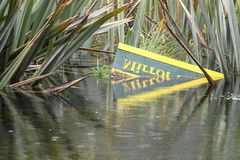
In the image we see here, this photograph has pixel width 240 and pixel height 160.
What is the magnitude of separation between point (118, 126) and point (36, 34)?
224cm

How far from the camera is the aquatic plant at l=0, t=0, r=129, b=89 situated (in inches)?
A: 274

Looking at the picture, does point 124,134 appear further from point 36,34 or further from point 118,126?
point 36,34

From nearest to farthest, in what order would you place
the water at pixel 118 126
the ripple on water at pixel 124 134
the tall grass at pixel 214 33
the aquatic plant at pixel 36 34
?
the water at pixel 118 126 → the ripple on water at pixel 124 134 → the aquatic plant at pixel 36 34 → the tall grass at pixel 214 33

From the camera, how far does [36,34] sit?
281 inches

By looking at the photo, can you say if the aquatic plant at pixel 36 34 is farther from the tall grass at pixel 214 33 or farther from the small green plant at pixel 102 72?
the small green plant at pixel 102 72

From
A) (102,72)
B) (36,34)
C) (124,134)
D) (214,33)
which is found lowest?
(124,134)

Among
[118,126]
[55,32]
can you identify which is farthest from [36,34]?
[118,126]

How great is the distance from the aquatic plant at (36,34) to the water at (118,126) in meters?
0.39

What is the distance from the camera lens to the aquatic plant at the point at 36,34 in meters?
6.95

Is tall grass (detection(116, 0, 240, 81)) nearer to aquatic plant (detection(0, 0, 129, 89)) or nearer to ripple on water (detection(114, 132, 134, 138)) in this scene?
aquatic plant (detection(0, 0, 129, 89))

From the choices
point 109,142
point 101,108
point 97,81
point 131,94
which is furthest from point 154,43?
point 109,142

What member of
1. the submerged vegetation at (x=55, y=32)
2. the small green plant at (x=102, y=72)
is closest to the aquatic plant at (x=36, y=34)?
the submerged vegetation at (x=55, y=32)

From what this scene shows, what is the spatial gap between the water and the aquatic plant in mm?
391

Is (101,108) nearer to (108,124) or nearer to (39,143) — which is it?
(108,124)
